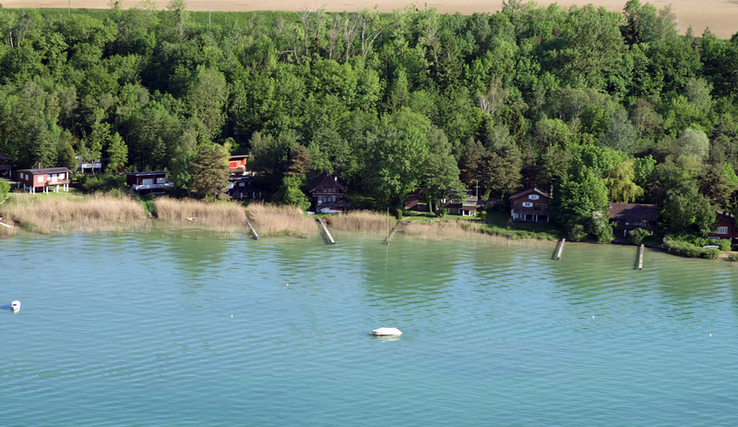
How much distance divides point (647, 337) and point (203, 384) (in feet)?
104

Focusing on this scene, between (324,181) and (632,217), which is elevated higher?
→ (324,181)

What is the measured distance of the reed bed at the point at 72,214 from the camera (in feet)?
286

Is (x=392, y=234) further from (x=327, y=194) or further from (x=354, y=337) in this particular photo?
(x=354, y=337)

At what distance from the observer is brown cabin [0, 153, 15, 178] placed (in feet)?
373

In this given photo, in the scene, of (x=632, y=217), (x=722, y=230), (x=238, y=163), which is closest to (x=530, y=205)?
(x=632, y=217)

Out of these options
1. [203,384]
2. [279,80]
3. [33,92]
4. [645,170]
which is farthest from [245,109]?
[203,384]

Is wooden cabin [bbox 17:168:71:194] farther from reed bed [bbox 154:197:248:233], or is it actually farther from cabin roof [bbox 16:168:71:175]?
reed bed [bbox 154:197:248:233]

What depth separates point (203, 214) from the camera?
9625 cm

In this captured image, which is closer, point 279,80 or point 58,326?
point 58,326

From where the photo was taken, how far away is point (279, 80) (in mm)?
142125

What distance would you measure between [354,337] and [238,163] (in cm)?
6942

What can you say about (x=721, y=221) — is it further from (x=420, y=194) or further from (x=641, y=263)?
(x=420, y=194)

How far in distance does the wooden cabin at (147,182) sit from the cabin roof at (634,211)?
2389 inches

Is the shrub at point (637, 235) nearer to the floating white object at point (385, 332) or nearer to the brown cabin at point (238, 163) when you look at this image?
the floating white object at point (385, 332)
